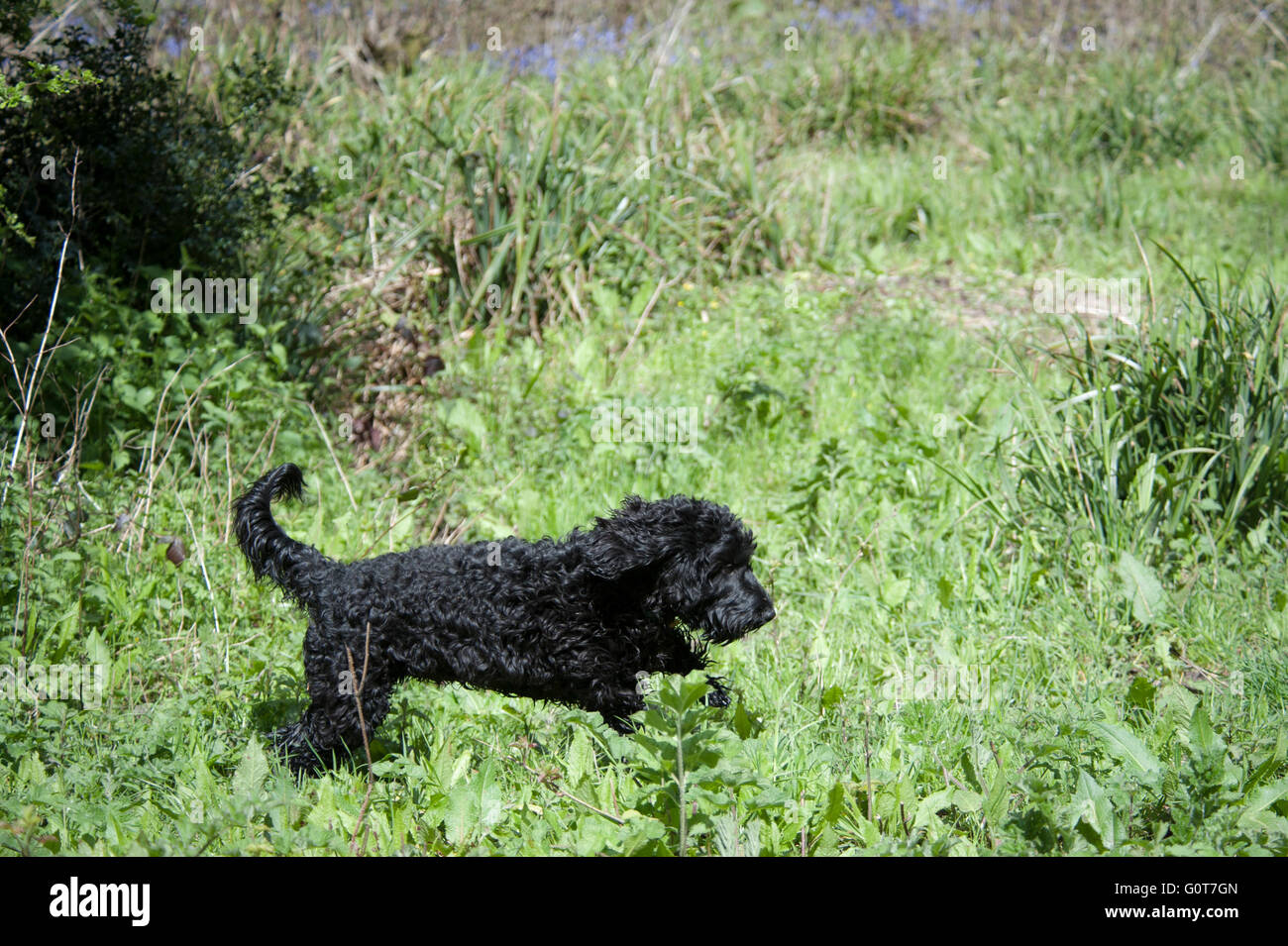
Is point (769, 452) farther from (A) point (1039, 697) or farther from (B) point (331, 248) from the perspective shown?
(B) point (331, 248)

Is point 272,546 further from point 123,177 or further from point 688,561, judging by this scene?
point 123,177

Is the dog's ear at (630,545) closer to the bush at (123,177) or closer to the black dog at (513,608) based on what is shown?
the black dog at (513,608)

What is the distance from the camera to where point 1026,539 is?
172 inches

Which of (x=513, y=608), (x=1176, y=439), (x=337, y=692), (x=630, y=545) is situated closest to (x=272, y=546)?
(x=337, y=692)

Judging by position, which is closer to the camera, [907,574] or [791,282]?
[907,574]

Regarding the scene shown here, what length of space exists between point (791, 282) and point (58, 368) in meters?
4.64

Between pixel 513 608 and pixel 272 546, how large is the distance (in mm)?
834

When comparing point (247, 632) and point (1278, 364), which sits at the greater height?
point (1278, 364)

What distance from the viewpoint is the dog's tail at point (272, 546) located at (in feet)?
10.7

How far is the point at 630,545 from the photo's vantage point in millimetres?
3074

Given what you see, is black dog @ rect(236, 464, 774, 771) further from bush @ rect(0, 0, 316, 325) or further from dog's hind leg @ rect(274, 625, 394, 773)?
bush @ rect(0, 0, 316, 325)

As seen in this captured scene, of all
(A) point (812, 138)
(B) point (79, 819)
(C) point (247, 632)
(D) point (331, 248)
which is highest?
(A) point (812, 138)

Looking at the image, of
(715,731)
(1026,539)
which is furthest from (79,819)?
(1026,539)
